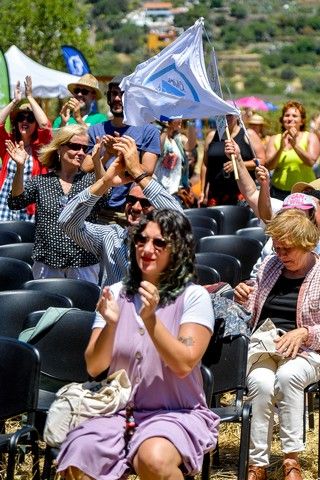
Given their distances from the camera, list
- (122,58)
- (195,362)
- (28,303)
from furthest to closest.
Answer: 1. (122,58)
2. (28,303)
3. (195,362)

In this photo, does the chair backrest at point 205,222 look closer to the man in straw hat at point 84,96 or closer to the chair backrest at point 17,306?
the man in straw hat at point 84,96

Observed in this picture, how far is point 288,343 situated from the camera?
621cm

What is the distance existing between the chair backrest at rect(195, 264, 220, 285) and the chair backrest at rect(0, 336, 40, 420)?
2259mm

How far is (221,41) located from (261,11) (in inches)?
401

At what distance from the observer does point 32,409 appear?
561cm

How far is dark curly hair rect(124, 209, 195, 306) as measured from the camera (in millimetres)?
5125

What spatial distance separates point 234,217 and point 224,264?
3.01 meters

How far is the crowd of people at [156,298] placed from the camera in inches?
195

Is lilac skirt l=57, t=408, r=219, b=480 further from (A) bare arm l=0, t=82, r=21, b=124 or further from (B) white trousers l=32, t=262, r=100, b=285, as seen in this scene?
(A) bare arm l=0, t=82, r=21, b=124

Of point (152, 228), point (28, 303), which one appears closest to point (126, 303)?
point (152, 228)

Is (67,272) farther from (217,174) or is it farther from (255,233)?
(217,174)

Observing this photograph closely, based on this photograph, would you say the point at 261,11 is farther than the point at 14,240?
Yes

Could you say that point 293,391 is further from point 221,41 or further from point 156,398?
point 221,41

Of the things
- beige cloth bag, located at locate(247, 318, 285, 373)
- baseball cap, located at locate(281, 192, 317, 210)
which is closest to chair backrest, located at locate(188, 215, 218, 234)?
baseball cap, located at locate(281, 192, 317, 210)
